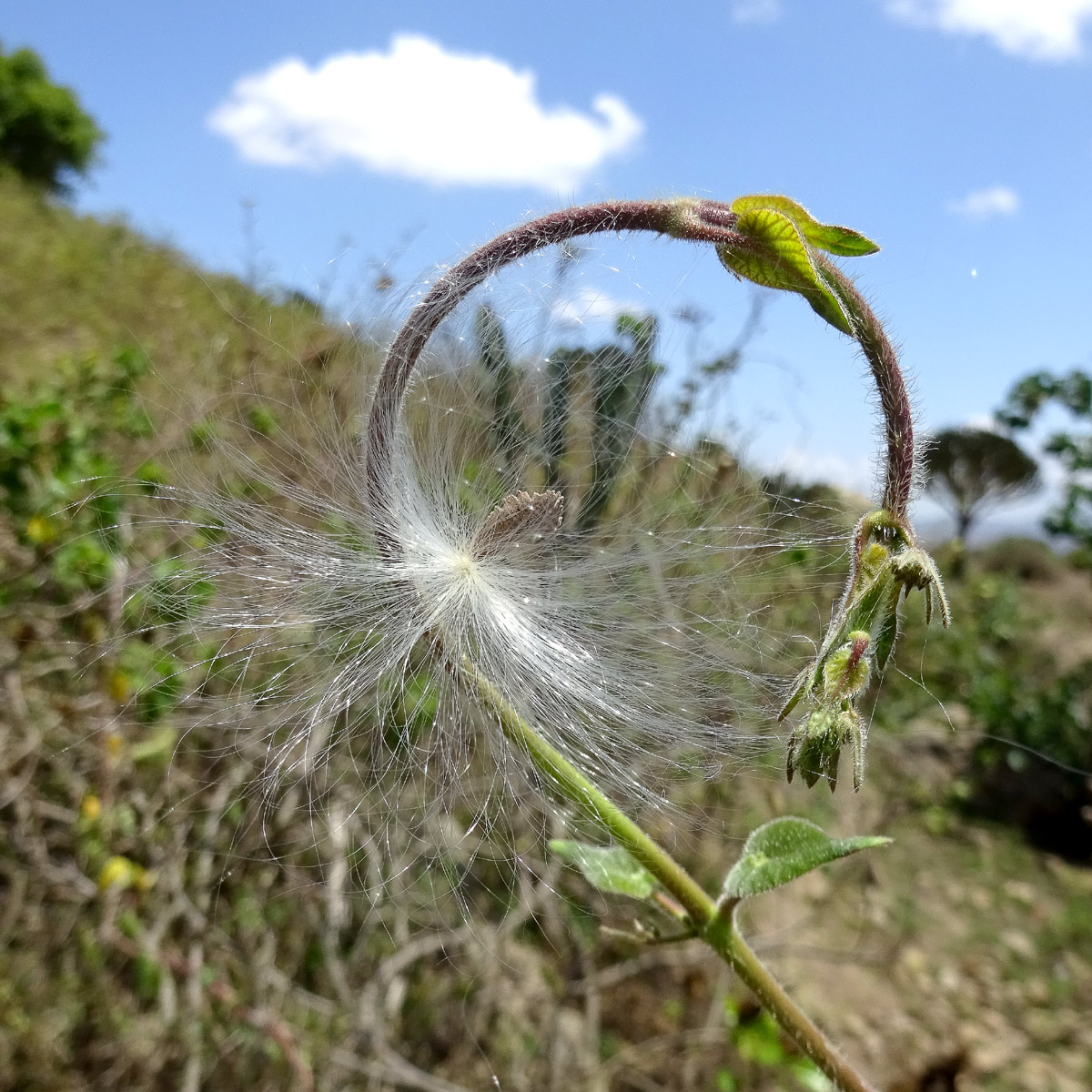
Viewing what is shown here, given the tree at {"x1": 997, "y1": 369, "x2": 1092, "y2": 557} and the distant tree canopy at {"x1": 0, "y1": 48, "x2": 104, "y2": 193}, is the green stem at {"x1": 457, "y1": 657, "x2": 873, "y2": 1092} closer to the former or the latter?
the tree at {"x1": 997, "y1": 369, "x2": 1092, "y2": 557}

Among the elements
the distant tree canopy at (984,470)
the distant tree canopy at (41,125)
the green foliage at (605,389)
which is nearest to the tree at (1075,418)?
the distant tree canopy at (984,470)

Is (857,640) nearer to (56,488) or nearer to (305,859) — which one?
(56,488)

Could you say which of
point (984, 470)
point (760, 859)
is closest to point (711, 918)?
point (760, 859)

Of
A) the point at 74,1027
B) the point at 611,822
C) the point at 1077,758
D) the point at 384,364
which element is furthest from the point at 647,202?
the point at 1077,758

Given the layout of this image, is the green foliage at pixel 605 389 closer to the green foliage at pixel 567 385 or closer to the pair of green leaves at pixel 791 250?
the green foliage at pixel 567 385

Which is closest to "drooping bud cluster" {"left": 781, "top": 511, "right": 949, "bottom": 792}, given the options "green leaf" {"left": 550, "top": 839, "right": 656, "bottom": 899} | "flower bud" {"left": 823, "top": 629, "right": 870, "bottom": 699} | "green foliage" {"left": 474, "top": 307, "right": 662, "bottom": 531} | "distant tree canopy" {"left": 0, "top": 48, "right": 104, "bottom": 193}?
"flower bud" {"left": 823, "top": 629, "right": 870, "bottom": 699}
